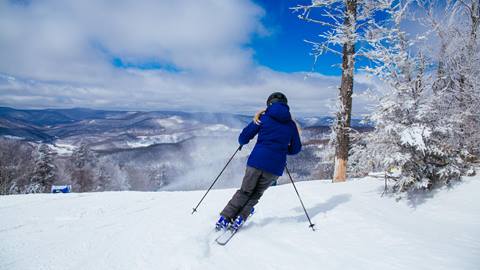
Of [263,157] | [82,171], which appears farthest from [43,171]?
[263,157]

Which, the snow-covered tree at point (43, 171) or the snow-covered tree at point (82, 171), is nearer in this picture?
the snow-covered tree at point (43, 171)

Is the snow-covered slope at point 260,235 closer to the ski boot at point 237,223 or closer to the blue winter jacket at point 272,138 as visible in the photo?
the ski boot at point 237,223

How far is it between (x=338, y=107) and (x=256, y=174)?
6.50 meters

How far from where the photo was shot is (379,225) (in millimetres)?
4707

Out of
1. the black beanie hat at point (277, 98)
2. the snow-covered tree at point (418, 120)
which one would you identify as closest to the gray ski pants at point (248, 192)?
the black beanie hat at point (277, 98)

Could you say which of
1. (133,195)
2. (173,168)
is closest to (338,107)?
(133,195)

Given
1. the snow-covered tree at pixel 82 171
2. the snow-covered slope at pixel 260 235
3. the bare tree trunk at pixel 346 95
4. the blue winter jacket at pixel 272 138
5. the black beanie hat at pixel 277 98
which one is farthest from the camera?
the snow-covered tree at pixel 82 171

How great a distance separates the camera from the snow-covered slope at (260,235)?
11.1 feet

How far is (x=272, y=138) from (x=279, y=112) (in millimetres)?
419

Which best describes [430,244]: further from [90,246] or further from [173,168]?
[173,168]

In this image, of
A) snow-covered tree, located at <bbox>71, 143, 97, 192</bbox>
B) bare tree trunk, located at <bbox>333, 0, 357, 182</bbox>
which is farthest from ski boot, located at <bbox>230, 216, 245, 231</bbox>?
snow-covered tree, located at <bbox>71, 143, 97, 192</bbox>

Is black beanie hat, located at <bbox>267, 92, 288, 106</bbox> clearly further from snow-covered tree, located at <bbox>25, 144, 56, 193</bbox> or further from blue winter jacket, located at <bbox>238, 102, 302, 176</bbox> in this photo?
snow-covered tree, located at <bbox>25, 144, 56, 193</bbox>

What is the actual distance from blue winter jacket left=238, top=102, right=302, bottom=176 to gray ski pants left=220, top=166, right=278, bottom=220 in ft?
0.37

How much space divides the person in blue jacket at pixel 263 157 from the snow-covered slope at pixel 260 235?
345mm
